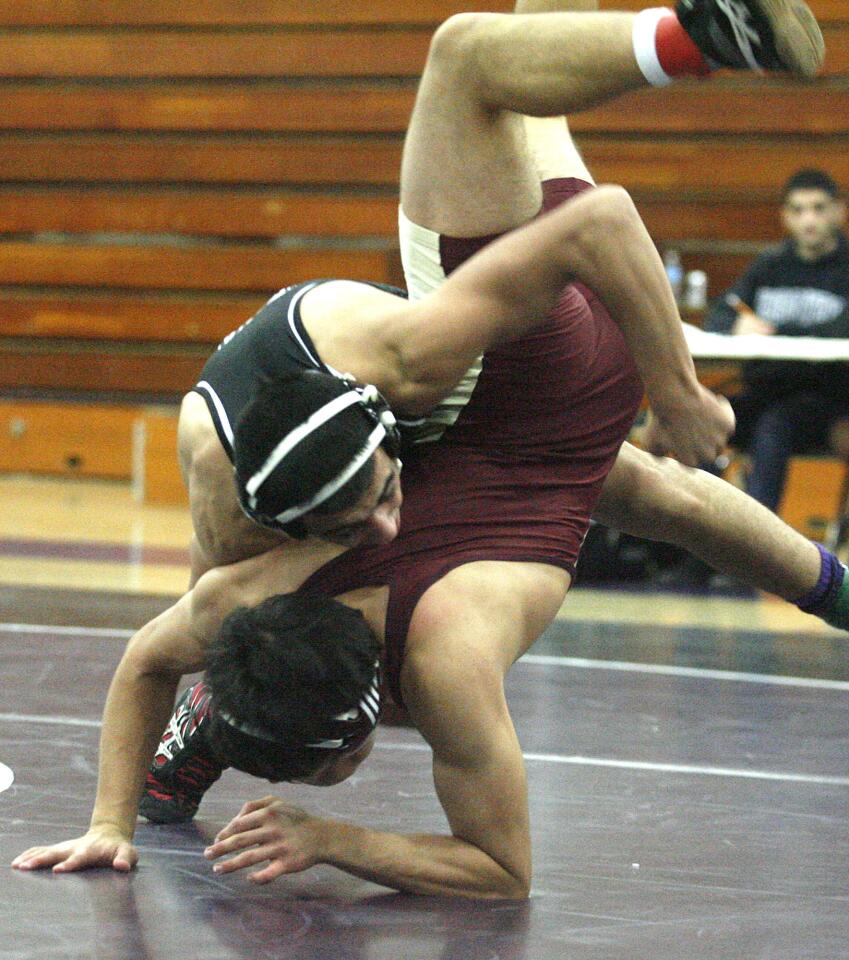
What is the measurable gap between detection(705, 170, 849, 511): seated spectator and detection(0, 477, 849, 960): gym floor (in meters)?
0.70

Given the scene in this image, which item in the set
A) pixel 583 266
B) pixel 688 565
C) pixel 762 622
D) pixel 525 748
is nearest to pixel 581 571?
pixel 688 565

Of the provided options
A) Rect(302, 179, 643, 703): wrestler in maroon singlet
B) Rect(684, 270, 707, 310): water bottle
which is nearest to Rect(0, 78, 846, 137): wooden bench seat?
Rect(684, 270, 707, 310): water bottle

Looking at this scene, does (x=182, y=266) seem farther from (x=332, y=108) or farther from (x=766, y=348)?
(x=766, y=348)

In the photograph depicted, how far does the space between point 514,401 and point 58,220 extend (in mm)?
5353

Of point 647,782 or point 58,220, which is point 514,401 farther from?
point 58,220

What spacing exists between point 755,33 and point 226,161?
17.5ft

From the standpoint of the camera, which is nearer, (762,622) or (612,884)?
(612,884)

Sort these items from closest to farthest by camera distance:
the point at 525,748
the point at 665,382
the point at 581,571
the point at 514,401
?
the point at 665,382 → the point at 514,401 → the point at 525,748 → the point at 581,571

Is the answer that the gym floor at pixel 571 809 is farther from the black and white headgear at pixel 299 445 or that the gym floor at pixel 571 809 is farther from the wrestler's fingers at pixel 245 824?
the black and white headgear at pixel 299 445

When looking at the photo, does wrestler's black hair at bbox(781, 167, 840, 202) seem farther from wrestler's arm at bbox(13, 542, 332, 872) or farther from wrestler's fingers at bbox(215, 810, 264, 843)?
wrestler's fingers at bbox(215, 810, 264, 843)

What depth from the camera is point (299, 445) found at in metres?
1.93

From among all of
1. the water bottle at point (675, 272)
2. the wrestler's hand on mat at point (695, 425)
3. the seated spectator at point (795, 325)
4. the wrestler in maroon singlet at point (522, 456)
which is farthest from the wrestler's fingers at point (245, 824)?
the water bottle at point (675, 272)

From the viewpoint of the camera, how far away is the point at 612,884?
2.20 m

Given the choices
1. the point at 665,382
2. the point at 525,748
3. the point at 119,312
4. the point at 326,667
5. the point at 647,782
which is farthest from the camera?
the point at 119,312
